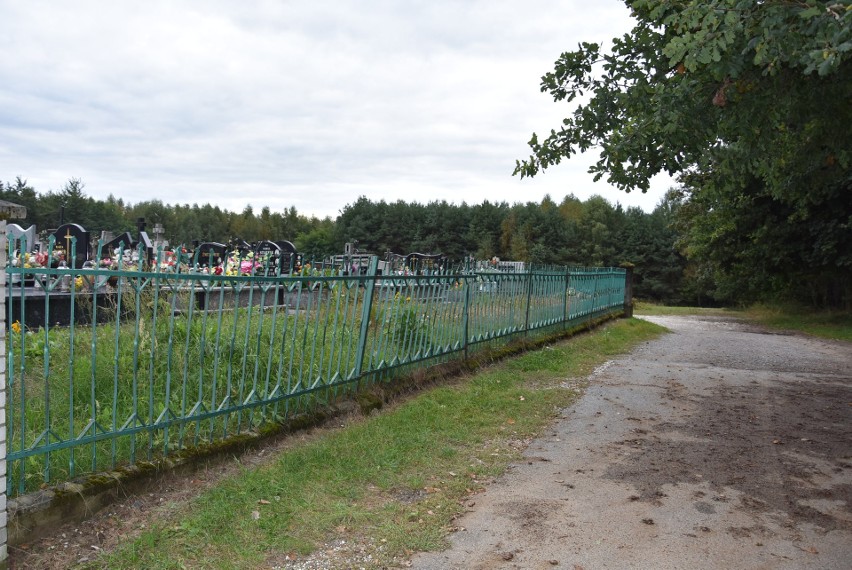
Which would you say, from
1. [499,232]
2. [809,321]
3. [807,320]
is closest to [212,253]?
[809,321]

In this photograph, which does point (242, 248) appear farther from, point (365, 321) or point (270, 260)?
point (365, 321)

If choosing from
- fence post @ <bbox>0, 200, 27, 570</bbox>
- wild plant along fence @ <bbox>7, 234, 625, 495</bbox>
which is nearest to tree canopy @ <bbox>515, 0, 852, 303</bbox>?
wild plant along fence @ <bbox>7, 234, 625, 495</bbox>

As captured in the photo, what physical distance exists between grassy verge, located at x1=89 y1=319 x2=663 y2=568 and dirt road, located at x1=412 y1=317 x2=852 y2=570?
22 centimetres

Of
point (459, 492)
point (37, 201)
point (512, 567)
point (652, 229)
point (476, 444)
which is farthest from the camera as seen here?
point (652, 229)

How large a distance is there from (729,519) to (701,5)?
307cm

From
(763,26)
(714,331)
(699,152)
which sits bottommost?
(714,331)

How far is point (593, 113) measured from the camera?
7293mm

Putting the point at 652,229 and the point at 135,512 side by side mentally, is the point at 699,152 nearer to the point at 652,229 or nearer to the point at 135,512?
the point at 135,512

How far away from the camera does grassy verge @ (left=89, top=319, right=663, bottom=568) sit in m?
3.32

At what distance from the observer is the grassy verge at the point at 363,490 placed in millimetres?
3320

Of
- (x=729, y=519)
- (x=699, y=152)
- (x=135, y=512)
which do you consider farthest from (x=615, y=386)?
(x=135, y=512)

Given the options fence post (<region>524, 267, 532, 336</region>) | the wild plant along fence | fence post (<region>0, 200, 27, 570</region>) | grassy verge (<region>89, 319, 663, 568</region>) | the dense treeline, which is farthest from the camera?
the dense treeline

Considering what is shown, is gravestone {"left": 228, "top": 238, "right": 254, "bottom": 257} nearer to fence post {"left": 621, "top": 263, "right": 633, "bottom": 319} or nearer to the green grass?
fence post {"left": 621, "top": 263, "right": 633, "bottom": 319}

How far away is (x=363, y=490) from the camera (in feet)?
13.6
